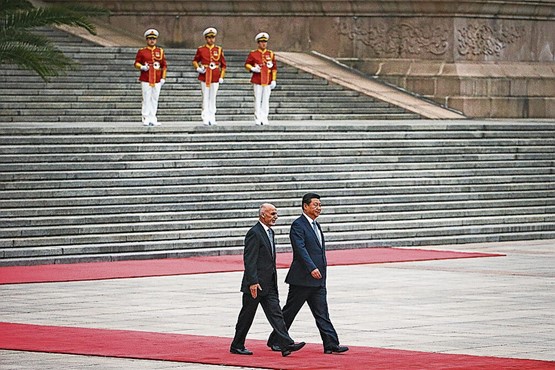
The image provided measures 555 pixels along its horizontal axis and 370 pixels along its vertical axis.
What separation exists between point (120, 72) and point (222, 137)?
260 inches

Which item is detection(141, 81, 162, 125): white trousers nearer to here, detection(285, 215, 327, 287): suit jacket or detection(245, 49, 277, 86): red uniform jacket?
detection(245, 49, 277, 86): red uniform jacket

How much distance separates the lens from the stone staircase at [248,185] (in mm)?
22797

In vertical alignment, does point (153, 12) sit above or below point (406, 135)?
above

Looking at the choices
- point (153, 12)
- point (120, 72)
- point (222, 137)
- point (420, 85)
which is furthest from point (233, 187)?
point (153, 12)

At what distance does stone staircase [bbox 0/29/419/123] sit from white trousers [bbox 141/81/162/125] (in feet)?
6.07

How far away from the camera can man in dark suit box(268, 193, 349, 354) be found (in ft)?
44.4

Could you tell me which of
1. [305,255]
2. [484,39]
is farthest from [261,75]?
[305,255]

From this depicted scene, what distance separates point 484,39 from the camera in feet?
119

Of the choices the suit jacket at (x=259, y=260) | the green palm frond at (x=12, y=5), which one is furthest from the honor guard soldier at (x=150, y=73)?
the suit jacket at (x=259, y=260)

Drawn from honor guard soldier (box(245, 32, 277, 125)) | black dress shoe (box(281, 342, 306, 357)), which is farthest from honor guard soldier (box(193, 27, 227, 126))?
black dress shoe (box(281, 342, 306, 357))

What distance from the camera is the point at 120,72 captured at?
108 ft

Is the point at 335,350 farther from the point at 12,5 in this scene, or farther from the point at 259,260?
the point at 12,5

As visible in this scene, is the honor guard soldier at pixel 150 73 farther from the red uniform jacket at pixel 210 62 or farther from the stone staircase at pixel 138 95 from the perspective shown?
the stone staircase at pixel 138 95

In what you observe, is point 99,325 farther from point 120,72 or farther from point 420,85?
point 420,85
